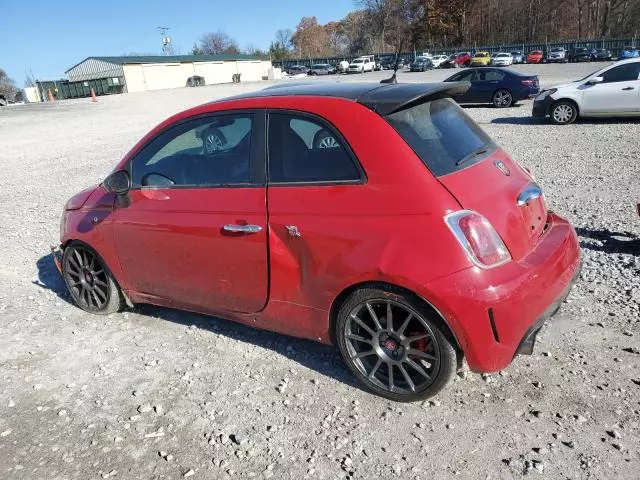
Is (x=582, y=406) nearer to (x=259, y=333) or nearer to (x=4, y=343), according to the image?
(x=259, y=333)

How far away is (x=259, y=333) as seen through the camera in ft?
13.0

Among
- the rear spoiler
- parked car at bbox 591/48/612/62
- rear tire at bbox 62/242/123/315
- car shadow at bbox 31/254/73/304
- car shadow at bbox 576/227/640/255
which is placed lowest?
parked car at bbox 591/48/612/62

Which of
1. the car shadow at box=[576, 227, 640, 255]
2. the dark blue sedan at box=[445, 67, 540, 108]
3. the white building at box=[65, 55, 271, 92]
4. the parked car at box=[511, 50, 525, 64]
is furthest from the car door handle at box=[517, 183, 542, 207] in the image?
the white building at box=[65, 55, 271, 92]

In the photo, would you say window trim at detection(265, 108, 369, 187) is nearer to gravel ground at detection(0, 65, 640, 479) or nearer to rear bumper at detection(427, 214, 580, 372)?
rear bumper at detection(427, 214, 580, 372)

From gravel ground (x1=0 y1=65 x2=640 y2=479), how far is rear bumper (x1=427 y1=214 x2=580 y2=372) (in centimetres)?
42

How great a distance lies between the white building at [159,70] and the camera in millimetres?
63375

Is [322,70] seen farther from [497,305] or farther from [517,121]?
[497,305]

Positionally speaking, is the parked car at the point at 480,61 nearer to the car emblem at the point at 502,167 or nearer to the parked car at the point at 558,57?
the parked car at the point at 558,57

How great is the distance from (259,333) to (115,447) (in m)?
1.36

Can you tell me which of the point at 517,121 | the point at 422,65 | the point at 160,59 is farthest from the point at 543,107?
the point at 160,59

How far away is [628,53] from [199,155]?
169ft

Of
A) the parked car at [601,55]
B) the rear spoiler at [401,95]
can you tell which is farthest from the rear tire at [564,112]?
the parked car at [601,55]

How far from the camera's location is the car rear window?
9.35 feet

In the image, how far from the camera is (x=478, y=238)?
261cm
